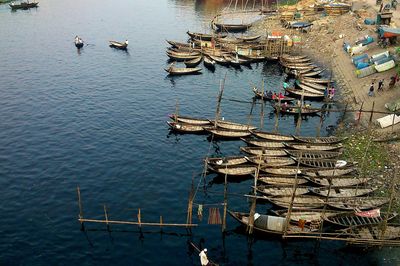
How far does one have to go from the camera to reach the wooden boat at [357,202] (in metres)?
40.4

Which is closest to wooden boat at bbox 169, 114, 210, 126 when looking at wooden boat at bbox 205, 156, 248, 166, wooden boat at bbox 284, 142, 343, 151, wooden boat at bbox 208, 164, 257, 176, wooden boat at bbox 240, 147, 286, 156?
wooden boat at bbox 240, 147, 286, 156

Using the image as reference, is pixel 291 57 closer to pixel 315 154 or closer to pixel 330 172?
pixel 315 154

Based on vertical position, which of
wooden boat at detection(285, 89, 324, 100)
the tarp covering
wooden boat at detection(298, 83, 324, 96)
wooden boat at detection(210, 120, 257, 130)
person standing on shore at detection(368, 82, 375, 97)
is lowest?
wooden boat at detection(210, 120, 257, 130)

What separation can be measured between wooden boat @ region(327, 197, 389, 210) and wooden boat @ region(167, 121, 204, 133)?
82.6 feet

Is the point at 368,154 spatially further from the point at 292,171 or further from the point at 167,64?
the point at 167,64

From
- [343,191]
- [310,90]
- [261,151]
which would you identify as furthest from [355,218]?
[310,90]

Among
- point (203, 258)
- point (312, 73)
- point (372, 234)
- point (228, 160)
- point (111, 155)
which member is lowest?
point (111, 155)

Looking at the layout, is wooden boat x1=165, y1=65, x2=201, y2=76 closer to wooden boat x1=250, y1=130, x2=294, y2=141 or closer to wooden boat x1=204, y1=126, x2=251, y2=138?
wooden boat x1=204, y1=126, x2=251, y2=138

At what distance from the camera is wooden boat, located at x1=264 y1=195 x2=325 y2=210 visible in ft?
133

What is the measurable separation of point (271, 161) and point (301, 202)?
8.91 meters

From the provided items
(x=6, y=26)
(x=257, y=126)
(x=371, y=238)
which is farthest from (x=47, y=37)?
(x=371, y=238)

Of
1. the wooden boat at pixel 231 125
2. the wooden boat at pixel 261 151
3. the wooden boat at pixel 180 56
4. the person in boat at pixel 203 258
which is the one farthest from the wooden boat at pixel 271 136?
the wooden boat at pixel 180 56

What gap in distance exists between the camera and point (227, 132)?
58406 mm

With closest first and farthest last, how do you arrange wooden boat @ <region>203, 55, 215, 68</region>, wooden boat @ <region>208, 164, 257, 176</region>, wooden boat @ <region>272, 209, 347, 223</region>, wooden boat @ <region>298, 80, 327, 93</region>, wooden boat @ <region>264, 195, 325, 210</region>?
wooden boat @ <region>272, 209, 347, 223</region>, wooden boat @ <region>264, 195, 325, 210</region>, wooden boat @ <region>208, 164, 257, 176</region>, wooden boat @ <region>298, 80, 327, 93</region>, wooden boat @ <region>203, 55, 215, 68</region>
